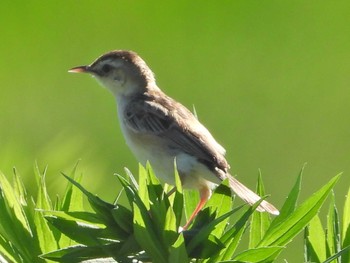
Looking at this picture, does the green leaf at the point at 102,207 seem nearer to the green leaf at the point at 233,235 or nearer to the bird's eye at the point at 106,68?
the green leaf at the point at 233,235

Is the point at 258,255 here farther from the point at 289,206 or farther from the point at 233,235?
the point at 289,206

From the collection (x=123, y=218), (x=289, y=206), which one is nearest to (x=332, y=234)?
(x=289, y=206)

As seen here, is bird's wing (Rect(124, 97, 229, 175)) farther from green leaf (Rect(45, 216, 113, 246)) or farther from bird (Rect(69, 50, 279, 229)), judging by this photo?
green leaf (Rect(45, 216, 113, 246))

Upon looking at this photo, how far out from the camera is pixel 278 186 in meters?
5.93

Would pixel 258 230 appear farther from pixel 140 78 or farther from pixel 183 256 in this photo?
pixel 140 78

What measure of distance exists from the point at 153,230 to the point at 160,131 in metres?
2.44

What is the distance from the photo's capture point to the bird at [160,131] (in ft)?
10.1

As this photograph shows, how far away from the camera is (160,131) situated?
3543 millimetres

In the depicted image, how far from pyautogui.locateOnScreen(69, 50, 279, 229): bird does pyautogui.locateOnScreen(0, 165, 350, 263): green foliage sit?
1153 millimetres

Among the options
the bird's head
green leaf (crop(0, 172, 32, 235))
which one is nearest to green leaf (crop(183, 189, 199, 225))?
green leaf (crop(0, 172, 32, 235))

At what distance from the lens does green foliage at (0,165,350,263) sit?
1.09m

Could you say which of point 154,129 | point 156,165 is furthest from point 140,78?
point 156,165

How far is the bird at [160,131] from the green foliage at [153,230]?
3.78 feet

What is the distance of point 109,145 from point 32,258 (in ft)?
15.4
